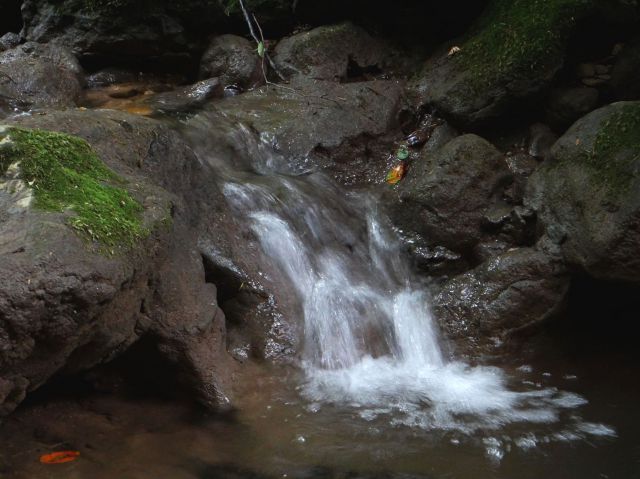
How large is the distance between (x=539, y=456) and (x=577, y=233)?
2078mm

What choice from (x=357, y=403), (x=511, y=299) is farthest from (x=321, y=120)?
(x=357, y=403)

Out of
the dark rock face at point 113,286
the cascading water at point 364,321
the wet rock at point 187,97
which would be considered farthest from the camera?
the wet rock at point 187,97

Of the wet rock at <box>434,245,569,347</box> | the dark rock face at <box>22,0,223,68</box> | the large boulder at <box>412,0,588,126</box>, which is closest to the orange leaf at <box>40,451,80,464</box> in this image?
the wet rock at <box>434,245,569,347</box>

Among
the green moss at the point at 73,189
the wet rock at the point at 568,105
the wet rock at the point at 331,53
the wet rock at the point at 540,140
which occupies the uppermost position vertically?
the wet rock at the point at 331,53

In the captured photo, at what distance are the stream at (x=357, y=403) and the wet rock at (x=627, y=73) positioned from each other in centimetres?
276

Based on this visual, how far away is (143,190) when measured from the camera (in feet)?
11.9

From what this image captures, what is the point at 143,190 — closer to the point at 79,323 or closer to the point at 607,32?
the point at 79,323

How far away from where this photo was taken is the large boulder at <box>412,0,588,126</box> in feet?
21.2

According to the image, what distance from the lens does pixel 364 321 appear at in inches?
193

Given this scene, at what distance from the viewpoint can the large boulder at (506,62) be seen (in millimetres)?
6465

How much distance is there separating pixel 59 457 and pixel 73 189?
134 cm

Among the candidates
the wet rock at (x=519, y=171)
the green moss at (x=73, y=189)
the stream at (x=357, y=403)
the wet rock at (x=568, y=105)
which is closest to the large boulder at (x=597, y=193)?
the wet rock at (x=519, y=171)

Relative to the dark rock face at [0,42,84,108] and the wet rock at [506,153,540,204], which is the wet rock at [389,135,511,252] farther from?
the dark rock face at [0,42,84,108]

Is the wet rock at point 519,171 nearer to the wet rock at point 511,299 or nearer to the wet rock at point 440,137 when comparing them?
the wet rock at point 440,137
